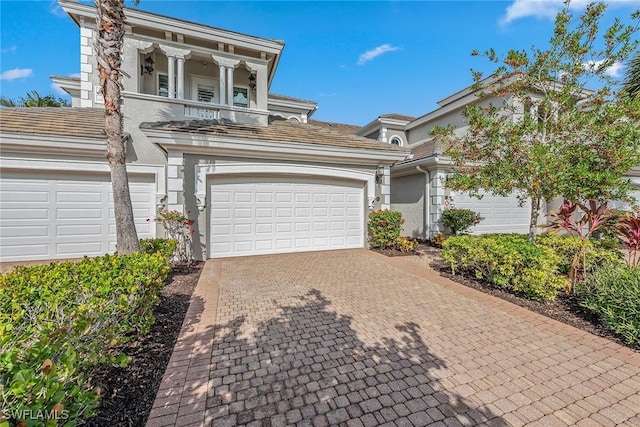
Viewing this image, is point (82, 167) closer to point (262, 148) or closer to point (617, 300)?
point (262, 148)

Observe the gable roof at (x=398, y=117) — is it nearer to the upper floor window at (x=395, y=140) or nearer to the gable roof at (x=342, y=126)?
the upper floor window at (x=395, y=140)

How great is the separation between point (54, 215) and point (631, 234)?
13830mm

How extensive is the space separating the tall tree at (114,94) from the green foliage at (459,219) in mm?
9926

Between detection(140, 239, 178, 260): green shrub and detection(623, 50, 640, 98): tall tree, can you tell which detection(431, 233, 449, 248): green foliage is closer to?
detection(623, 50, 640, 98): tall tree

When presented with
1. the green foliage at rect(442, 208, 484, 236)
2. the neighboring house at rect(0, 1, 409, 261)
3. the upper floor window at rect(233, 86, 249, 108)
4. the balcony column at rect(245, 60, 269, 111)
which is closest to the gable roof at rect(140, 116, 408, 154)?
the neighboring house at rect(0, 1, 409, 261)

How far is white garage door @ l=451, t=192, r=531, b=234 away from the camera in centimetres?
1114

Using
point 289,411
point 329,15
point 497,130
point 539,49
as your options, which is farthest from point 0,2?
point 539,49

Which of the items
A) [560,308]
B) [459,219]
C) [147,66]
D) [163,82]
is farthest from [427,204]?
[147,66]

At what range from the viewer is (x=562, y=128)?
566 centimetres

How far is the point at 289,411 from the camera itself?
231 cm

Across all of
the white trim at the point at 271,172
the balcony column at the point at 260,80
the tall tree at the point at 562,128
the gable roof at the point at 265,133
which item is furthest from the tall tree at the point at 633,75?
the balcony column at the point at 260,80

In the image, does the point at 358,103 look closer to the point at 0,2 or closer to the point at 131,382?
the point at 0,2

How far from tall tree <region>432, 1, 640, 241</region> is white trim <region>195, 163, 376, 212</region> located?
10.4 feet

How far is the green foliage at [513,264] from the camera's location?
15.4 feet
